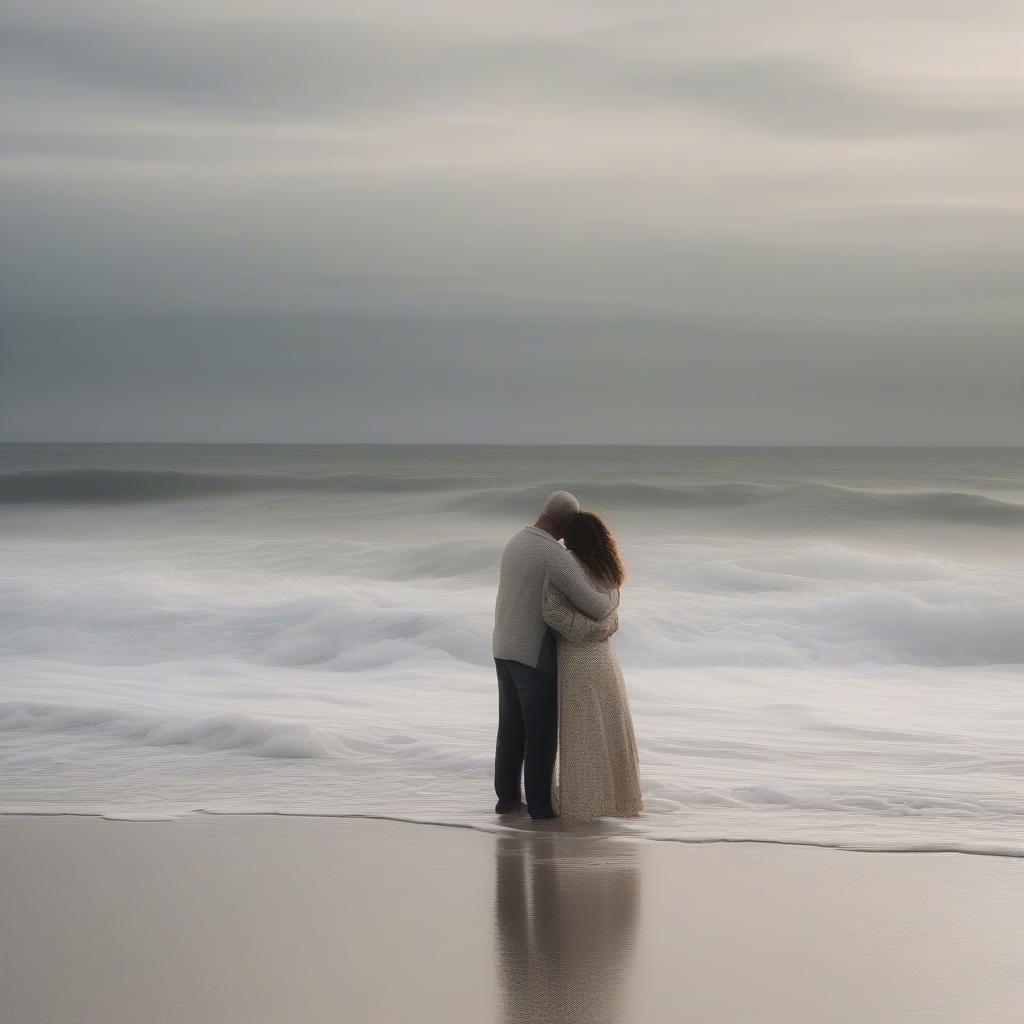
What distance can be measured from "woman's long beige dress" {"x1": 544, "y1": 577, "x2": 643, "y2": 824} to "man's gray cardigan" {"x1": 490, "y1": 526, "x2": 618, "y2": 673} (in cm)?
5

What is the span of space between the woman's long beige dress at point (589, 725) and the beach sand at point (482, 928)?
36 centimetres

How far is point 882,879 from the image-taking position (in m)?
4.96

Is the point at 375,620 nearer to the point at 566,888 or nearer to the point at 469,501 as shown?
the point at 566,888

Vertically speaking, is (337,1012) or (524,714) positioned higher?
(524,714)

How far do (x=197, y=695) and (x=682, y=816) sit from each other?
503cm

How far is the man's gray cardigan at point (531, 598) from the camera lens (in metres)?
6.05

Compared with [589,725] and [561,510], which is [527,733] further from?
[561,510]

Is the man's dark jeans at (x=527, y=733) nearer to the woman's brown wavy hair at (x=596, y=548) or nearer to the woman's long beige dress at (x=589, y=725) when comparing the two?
the woman's long beige dress at (x=589, y=725)

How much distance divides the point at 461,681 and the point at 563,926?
6.63 meters

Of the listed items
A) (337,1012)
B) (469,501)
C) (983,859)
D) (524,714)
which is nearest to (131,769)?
(524,714)

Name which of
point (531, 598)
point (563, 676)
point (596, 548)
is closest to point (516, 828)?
point (563, 676)

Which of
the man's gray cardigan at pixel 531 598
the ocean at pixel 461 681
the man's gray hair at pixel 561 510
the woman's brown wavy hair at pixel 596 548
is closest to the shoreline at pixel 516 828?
the ocean at pixel 461 681

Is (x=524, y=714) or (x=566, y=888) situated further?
(x=524, y=714)

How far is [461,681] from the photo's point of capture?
433 inches
